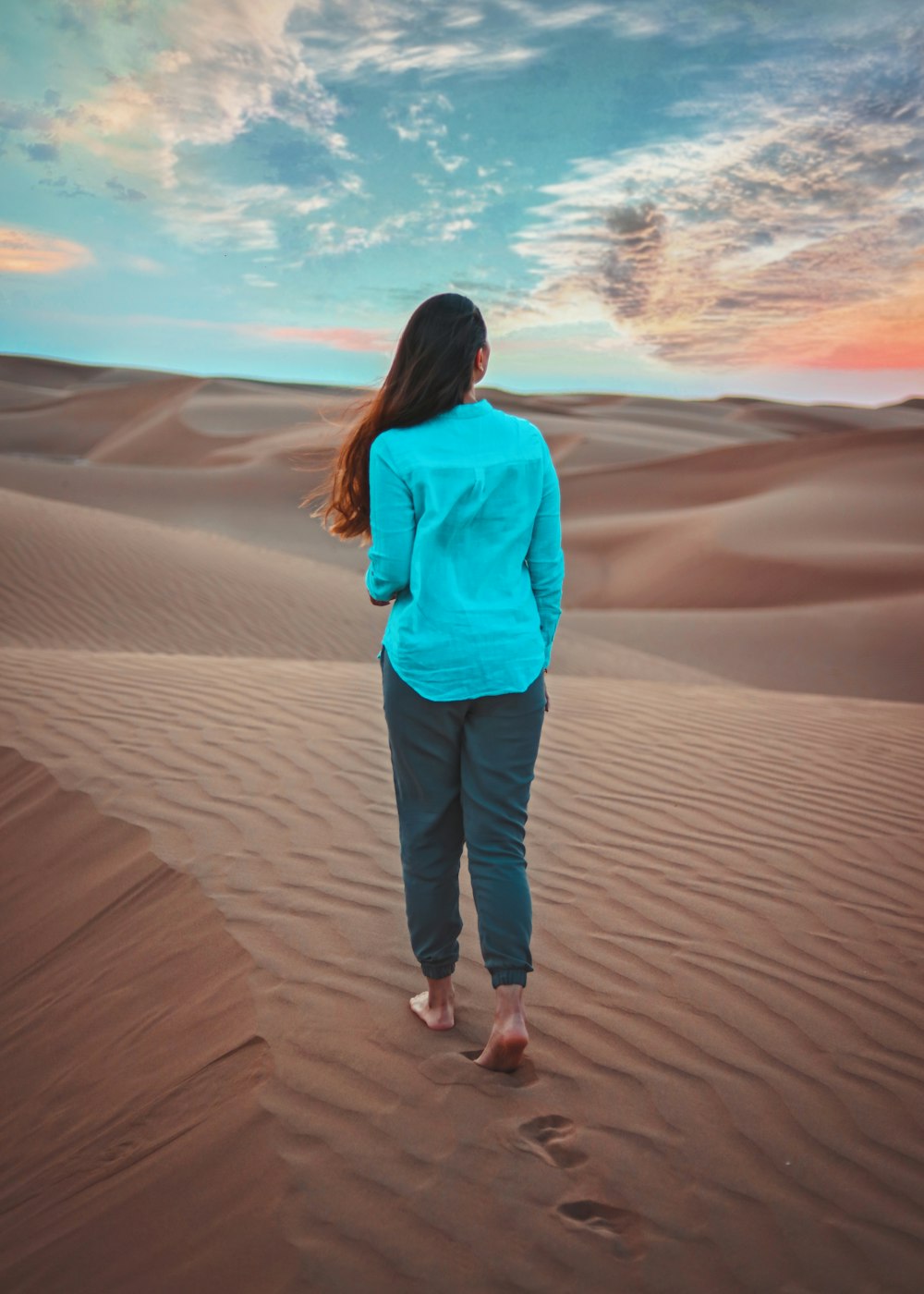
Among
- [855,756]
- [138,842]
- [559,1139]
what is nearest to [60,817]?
[138,842]

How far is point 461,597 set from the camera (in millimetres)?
2379

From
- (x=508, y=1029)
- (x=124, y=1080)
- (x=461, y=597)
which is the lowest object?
(x=124, y=1080)

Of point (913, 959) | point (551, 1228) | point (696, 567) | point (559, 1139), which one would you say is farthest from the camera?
point (696, 567)

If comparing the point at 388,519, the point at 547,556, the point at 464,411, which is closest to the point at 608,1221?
the point at 547,556

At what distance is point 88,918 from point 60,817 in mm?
796

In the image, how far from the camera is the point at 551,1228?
6.88 ft

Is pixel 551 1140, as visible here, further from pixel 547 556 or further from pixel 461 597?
pixel 547 556

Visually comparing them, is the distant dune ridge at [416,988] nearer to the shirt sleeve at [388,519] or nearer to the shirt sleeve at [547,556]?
the shirt sleeve at [388,519]

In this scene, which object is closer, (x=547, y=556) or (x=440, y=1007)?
(x=547, y=556)

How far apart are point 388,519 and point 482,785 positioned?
2.44 feet

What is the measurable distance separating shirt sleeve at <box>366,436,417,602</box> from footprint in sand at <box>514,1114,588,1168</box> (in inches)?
57.1

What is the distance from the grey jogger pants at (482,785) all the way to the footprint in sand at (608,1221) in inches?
21.0

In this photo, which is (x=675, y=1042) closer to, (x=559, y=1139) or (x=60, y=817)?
(x=559, y=1139)

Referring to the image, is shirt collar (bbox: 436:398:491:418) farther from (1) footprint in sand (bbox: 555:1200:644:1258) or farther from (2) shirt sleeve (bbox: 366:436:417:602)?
(1) footprint in sand (bbox: 555:1200:644:1258)
